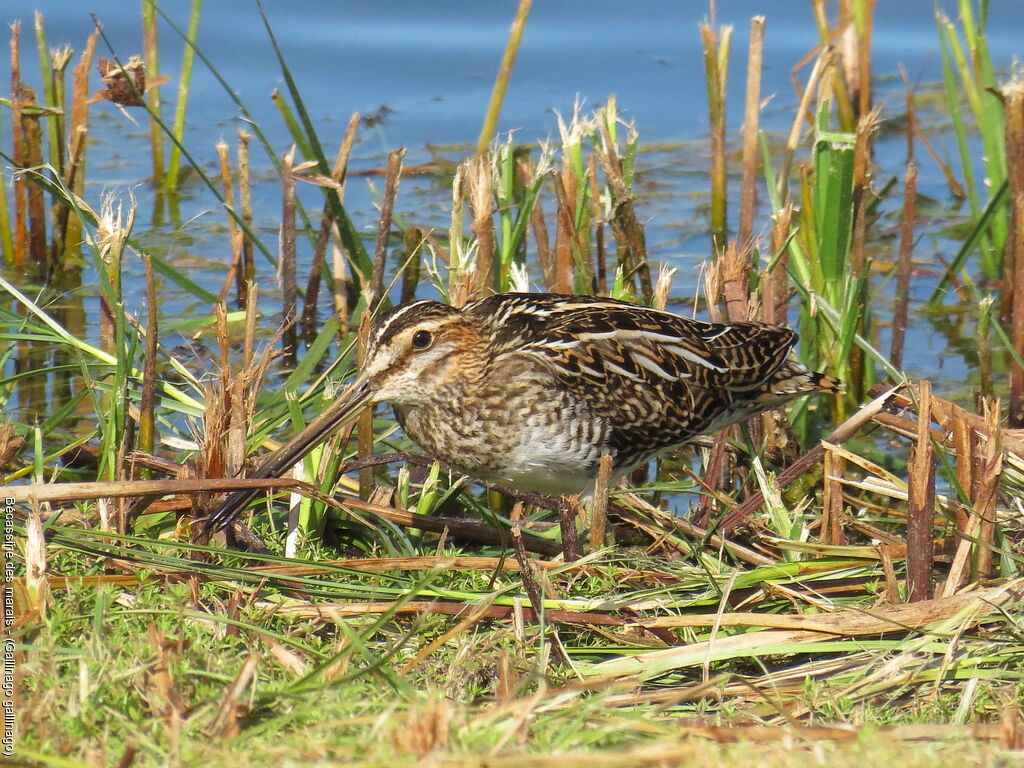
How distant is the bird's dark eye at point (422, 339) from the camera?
407cm

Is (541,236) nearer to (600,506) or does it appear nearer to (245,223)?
(245,223)

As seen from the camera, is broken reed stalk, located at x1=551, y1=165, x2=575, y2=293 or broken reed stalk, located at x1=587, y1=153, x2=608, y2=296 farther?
broken reed stalk, located at x1=587, y1=153, x2=608, y2=296

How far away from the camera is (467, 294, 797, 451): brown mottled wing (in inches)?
163

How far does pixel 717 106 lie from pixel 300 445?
8.87 ft

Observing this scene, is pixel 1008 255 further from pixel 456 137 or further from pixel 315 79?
pixel 315 79

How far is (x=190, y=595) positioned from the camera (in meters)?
3.41

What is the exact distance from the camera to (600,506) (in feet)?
12.7

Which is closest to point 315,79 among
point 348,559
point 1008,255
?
point 1008,255

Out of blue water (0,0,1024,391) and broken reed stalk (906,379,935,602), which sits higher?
blue water (0,0,1024,391)

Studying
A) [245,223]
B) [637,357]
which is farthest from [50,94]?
[637,357]

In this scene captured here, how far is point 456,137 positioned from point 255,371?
4.20 metres

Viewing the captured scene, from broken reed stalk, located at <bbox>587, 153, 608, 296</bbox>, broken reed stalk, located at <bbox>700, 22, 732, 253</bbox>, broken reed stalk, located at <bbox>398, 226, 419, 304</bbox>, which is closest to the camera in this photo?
broken reed stalk, located at <bbox>398, 226, 419, 304</bbox>

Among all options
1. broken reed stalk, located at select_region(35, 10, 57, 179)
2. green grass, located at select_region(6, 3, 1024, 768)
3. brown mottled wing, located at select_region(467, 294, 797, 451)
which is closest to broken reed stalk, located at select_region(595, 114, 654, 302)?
green grass, located at select_region(6, 3, 1024, 768)

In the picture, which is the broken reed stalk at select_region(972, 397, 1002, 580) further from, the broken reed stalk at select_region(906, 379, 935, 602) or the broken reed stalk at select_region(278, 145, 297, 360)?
the broken reed stalk at select_region(278, 145, 297, 360)
